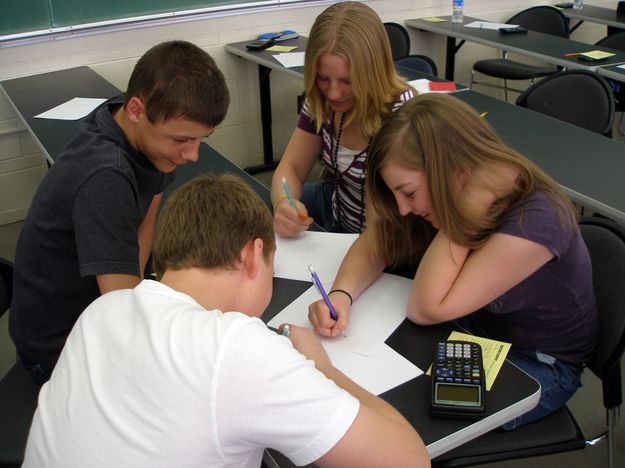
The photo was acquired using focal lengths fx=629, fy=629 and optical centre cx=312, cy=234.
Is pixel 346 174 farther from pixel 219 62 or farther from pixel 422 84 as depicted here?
pixel 219 62

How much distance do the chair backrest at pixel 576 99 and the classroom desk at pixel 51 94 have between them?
2.09 metres

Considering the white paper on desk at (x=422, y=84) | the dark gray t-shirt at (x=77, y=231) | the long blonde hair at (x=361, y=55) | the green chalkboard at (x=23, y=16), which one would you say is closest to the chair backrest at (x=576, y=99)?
the white paper on desk at (x=422, y=84)

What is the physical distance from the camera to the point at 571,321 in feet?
4.76

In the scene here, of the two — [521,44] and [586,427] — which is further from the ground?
[521,44]

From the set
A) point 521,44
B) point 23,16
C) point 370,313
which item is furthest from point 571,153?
point 23,16

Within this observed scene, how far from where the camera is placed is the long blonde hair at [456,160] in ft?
4.40

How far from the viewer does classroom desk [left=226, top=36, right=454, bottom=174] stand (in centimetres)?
352

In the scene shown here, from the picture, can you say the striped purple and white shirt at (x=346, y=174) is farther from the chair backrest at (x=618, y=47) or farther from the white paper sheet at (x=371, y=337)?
the chair backrest at (x=618, y=47)

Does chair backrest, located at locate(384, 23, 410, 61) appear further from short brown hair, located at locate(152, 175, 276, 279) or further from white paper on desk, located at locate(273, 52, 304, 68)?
short brown hair, located at locate(152, 175, 276, 279)

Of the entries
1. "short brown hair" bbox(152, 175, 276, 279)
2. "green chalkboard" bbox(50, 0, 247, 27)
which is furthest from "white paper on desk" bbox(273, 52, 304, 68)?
"short brown hair" bbox(152, 175, 276, 279)

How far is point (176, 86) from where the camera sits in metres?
1.39

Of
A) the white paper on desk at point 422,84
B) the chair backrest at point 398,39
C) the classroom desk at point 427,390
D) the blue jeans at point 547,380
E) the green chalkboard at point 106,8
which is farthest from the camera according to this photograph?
the chair backrest at point 398,39

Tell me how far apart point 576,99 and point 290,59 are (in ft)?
5.17

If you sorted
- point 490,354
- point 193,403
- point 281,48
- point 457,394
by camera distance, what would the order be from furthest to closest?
point 281,48
point 490,354
point 457,394
point 193,403
